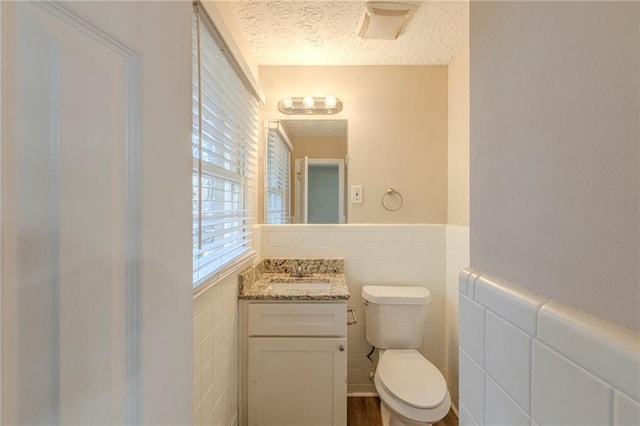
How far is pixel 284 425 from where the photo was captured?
1.60 meters

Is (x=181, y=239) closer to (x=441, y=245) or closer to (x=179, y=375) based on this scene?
(x=179, y=375)

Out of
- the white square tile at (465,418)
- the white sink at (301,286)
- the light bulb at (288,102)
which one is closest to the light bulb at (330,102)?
the light bulb at (288,102)

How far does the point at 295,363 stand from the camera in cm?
161

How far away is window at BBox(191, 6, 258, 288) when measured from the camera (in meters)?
1.09

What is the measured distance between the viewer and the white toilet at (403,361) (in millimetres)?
1365

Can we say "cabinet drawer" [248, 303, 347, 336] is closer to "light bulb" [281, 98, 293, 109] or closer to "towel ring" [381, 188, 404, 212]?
"towel ring" [381, 188, 404, 212]

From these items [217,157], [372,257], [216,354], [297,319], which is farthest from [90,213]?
[372,257]

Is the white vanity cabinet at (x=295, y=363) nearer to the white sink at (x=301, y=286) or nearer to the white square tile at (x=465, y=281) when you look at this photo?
the white sink at (x=301, y=286)

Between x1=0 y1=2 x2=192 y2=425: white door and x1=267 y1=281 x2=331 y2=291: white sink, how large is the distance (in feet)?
4.23

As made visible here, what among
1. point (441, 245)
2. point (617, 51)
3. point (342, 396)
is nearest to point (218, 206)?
point (342, 396)

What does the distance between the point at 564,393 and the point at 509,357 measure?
4.5 inches

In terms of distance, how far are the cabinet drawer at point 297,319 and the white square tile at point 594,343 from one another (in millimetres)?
1272

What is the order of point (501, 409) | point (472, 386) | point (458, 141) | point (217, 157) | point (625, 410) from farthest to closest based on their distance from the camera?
point (458, 141), point (217, 157), point (472, 386), point (501, 409), point (625, 410)

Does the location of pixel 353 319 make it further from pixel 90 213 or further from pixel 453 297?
pixel 90 213
